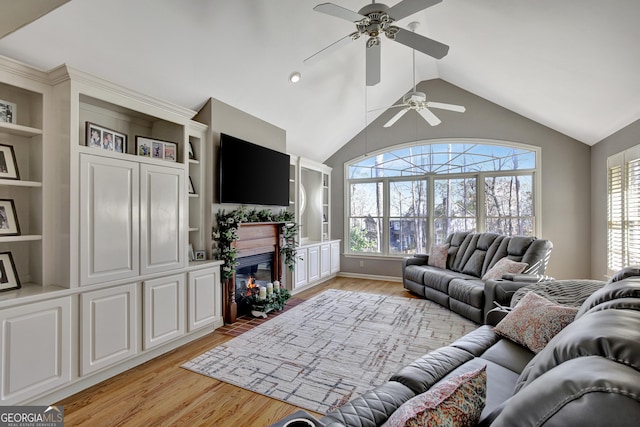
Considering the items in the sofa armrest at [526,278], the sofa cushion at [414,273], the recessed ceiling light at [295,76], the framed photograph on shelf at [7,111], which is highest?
the recessed ceiling light at [295,76]

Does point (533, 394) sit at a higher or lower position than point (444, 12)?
lower

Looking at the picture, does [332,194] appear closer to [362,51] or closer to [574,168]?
[362,51]

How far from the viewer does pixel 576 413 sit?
1.79ft

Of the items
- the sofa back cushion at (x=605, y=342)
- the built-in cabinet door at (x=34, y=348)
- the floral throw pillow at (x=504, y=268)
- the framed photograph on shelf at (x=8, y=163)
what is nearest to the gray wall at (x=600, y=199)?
the floral throw pillow at (x=504, y=268)

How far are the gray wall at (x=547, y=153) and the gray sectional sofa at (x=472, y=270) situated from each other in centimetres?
130

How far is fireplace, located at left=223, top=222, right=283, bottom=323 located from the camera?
145 inches

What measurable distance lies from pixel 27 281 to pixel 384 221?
215 inches

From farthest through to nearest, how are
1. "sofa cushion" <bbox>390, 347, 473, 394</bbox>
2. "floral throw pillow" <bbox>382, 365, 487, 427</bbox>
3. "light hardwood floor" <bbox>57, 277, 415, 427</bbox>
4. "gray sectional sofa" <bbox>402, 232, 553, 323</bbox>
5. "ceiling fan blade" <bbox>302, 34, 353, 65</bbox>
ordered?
"gray sectional sofa" <bbox>402, 232, 553, 323</bbox> → "ceiling fan blade" <bbox>302, 34, 353, 65</bbox> → "light hardwood floor" <bbox>57, 277, 415, 427</bbox> → "sofa cushion" <bbox>390, 347, 473, 394</bbox> → "floral throw pillow" <bbox>382, 365, 487, 427</bbox>

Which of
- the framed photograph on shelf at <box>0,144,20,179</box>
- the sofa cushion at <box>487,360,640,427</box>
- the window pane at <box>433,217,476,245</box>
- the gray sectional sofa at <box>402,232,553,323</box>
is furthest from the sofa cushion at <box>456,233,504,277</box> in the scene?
the framed photograph on shelf at <box>0,144,20,179</box>

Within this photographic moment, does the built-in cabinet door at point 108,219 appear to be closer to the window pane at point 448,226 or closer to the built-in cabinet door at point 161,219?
the built-in cabinet door at point 161,219

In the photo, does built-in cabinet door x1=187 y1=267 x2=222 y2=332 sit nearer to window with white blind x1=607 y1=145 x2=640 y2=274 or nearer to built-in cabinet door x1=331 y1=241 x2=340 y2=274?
built-in cabinet door x1=331 y1=241 x2=340 y2=274

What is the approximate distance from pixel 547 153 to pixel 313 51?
13.9 ft

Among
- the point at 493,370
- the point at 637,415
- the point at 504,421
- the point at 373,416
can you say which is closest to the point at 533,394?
the point at 504,421

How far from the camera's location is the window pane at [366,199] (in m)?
6.45
